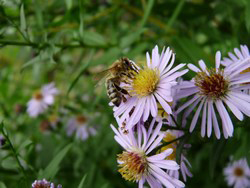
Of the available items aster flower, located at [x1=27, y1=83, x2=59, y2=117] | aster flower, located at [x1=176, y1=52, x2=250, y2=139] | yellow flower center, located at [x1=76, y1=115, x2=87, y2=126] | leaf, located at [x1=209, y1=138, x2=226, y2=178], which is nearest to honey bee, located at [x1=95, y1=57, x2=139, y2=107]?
aster flower, located at [x1=176, y1=52, x2=250, y2=139]

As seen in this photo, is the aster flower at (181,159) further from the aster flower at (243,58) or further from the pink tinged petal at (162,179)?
the aster flower at (243,58)

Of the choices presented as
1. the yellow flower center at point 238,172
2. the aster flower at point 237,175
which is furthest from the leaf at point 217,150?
the yellow flower center at point 238,172

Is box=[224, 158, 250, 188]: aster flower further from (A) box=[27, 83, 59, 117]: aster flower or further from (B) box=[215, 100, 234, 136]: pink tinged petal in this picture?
(A) box=[27, 83, 59, 117]: aster flower

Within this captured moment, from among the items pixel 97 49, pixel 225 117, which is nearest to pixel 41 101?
pixel 97 49

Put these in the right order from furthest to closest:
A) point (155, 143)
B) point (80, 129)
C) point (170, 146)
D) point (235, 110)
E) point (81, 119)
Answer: point (81, 119), point (80, 129), point (170, 146), point (155, 143), point (235, 110)

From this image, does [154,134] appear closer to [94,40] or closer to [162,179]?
[162,179]

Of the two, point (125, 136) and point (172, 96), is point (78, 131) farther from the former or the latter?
point (172, 96)
